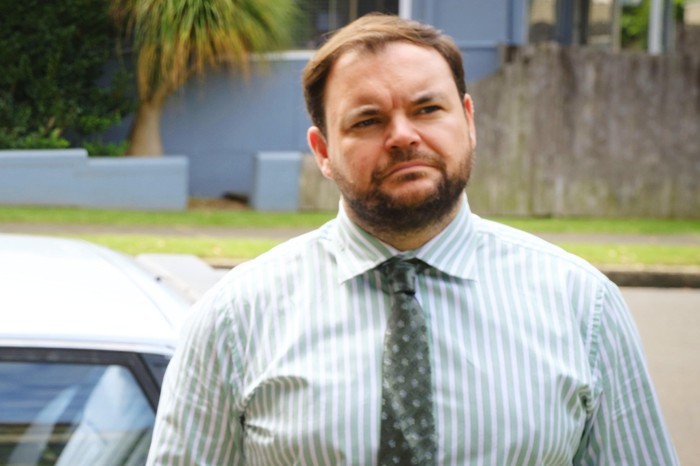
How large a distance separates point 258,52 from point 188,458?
52.7 ft

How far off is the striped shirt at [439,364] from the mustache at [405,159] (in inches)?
4.9

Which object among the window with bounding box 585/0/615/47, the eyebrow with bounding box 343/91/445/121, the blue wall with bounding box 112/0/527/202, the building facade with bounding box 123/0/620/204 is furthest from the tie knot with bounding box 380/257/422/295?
the window with bounding box 585/0/615/47

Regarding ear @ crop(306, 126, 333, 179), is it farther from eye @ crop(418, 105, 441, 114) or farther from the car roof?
the car roof

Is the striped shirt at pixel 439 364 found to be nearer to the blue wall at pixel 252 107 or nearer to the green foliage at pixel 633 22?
the blue wall at pixel 252 107

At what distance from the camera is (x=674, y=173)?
706 inches

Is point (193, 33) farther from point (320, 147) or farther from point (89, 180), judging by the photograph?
point (320, 147)

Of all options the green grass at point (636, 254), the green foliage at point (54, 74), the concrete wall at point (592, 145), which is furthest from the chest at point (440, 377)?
the concrete wall at point (592, 145)

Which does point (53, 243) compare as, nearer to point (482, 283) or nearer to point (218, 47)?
point (482, 283)

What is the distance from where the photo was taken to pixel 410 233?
213 cm

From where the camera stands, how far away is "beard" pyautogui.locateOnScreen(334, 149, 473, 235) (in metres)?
2.08

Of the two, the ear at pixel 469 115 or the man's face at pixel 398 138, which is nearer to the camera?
the man's face at pixel 398 138

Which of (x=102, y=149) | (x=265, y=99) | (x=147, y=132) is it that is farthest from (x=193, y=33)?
(x=102, y=149)

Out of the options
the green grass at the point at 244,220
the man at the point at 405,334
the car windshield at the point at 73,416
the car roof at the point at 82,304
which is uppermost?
the man at the point at 405,334

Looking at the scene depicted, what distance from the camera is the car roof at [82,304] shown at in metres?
2.80
